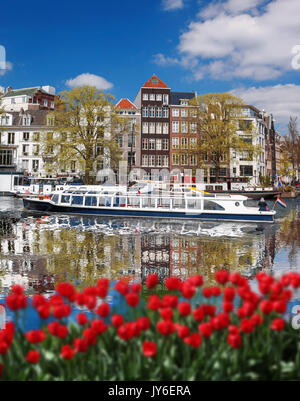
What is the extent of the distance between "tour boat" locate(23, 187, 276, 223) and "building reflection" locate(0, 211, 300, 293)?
12.8ft

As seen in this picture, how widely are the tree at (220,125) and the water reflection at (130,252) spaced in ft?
103

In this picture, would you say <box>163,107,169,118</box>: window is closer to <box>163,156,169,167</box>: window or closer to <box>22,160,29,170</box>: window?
<box>163,156,169,167</box>: window

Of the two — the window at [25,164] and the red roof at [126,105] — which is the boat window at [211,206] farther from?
the window at [25,164]

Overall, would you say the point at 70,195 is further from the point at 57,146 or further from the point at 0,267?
the point at 0,267

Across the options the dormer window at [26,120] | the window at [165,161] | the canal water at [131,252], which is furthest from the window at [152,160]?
the canal water at [131,252]

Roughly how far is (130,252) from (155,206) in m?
15.9

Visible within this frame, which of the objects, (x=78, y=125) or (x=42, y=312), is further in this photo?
(x=78, y=125)

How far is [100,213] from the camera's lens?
3072 centimetres

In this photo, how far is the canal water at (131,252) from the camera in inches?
405

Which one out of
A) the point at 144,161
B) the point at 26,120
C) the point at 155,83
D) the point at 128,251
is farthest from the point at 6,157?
the point at 128,251

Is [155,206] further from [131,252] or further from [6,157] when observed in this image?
[6,157]
